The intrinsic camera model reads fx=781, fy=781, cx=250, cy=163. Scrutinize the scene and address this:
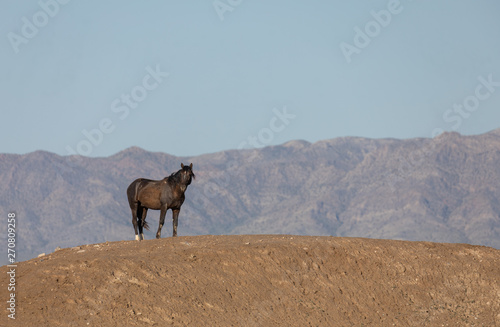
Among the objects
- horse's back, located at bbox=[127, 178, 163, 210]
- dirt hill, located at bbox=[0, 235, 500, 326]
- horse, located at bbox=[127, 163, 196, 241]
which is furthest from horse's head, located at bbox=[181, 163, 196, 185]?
dirt hill, located at bbox=[0, 235, 500, 326]

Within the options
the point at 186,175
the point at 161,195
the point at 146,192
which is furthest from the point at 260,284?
the point at 146,192

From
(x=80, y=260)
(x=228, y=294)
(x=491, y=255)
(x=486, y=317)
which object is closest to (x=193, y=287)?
(x=228, y=294)

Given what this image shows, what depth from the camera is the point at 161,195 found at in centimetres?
2964

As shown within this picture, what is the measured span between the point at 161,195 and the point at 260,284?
759 centimetres

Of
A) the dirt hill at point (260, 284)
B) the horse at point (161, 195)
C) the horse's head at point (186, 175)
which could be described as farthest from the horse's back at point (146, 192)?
the dirt hill at point (260, 284)

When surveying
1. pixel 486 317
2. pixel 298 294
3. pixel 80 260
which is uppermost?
pixel 80 260

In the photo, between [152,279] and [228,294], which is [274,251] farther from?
[152,279]

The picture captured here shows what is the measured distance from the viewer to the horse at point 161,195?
29.2 m

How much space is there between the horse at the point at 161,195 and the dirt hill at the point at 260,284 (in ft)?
9.48

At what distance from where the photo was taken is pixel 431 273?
87.4ft

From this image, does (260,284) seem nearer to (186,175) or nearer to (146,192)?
(186,175)

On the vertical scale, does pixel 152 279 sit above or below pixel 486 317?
above

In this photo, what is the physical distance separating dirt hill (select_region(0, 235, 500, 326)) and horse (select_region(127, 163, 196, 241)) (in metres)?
2.89

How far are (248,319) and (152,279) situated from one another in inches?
115
